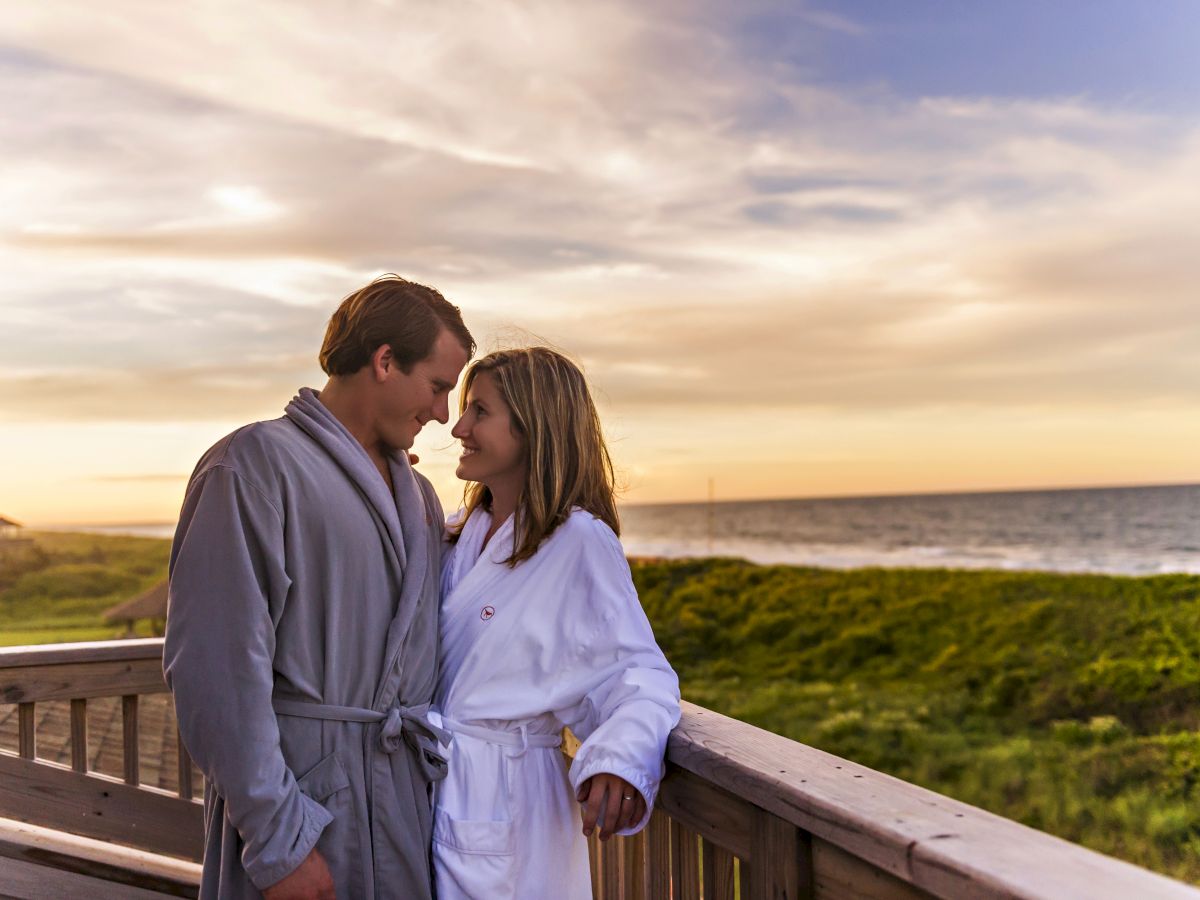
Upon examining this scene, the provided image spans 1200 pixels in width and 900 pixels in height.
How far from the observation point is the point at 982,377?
31.7m

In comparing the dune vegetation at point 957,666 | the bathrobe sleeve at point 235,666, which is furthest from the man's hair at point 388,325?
the dune vegetation at point 957,666

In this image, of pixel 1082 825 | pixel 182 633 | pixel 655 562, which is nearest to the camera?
pixel 182 633

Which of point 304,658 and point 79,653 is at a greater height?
point 304,658

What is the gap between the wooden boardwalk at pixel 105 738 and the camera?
4.46 metres

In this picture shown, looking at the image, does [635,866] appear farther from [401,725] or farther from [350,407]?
[350,407]

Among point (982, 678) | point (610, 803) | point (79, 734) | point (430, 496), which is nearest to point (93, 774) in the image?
point (79, 734)

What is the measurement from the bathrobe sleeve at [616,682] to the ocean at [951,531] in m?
24.8

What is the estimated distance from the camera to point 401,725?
1.63 metres

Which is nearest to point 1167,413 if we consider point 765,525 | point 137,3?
point 765,525

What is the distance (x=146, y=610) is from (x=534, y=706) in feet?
41.1

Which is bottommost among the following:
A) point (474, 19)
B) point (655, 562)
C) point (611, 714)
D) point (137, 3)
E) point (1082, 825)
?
point (1082, 825)

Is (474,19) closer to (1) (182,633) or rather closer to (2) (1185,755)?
(1) (182,633)

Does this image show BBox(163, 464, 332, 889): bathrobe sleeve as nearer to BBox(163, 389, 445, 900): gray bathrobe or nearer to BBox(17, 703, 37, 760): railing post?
BBox(163, 389, 445, 900): gray bathrobe

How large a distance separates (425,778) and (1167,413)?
3171cm
